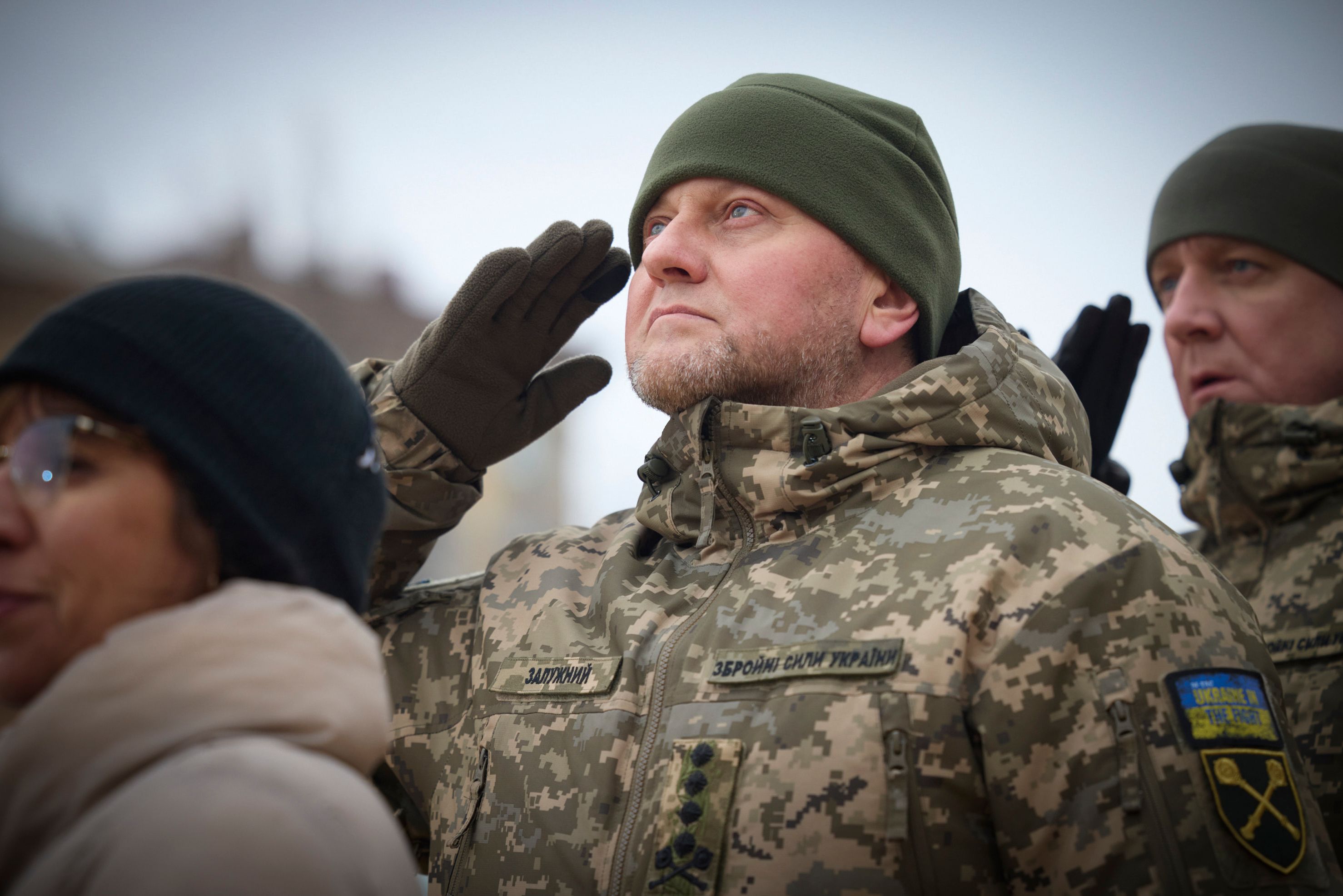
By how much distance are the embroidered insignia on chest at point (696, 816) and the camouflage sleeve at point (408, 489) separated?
1.15m

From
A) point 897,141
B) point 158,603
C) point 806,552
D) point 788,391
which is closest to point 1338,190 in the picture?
point 897,141

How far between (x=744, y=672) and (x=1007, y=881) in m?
0.59

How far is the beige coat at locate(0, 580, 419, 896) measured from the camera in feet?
2.95

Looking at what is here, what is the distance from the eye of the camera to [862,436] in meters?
2.28

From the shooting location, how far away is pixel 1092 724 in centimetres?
178

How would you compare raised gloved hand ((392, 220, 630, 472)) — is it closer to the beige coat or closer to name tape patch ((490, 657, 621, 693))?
name tape patch ((490, 657, 621, 693))

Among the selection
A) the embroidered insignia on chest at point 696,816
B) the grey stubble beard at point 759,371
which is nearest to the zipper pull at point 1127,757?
the embroidered insignia on chest at point 696,816

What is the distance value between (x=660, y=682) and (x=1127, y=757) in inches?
35.2

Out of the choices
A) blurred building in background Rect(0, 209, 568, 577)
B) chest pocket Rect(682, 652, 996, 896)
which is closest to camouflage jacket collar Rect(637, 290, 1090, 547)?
chest pocket Rect(682, 652, 996, 896)

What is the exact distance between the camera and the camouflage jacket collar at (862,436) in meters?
2.29

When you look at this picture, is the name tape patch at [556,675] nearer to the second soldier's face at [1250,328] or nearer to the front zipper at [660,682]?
the front zipper at [660,682]

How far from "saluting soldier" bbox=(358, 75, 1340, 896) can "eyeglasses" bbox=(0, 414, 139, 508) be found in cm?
123

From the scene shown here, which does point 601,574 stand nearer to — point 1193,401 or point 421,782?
point 421,782

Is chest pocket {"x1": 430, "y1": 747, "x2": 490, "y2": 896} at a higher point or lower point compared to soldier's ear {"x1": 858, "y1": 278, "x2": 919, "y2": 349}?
lower
